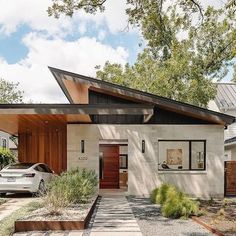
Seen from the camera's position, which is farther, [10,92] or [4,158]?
[10,92]

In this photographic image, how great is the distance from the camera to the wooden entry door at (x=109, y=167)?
19125mm

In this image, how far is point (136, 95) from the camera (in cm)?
1575

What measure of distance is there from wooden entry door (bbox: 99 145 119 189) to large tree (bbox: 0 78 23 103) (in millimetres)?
36473

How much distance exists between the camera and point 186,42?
24.9 meters

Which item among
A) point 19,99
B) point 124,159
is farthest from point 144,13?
point 19,99

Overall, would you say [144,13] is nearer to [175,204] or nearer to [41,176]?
[175,204]

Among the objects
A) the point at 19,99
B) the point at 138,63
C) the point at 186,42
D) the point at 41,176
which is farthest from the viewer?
the point at 19,99

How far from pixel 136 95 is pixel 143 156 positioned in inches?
104

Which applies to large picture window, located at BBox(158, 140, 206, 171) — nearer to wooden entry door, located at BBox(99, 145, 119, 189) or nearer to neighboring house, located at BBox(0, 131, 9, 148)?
wooden entry door, located at BBox(99, 145, 119, 189)

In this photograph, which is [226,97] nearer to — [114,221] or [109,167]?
[109,167]

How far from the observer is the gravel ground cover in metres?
8.42

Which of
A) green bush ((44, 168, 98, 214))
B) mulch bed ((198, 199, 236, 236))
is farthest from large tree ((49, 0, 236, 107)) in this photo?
mulch bed ((198, 199, 236, 236))

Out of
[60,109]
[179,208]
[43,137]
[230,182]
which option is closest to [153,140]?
[230,182]

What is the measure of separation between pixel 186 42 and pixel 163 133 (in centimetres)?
1044
